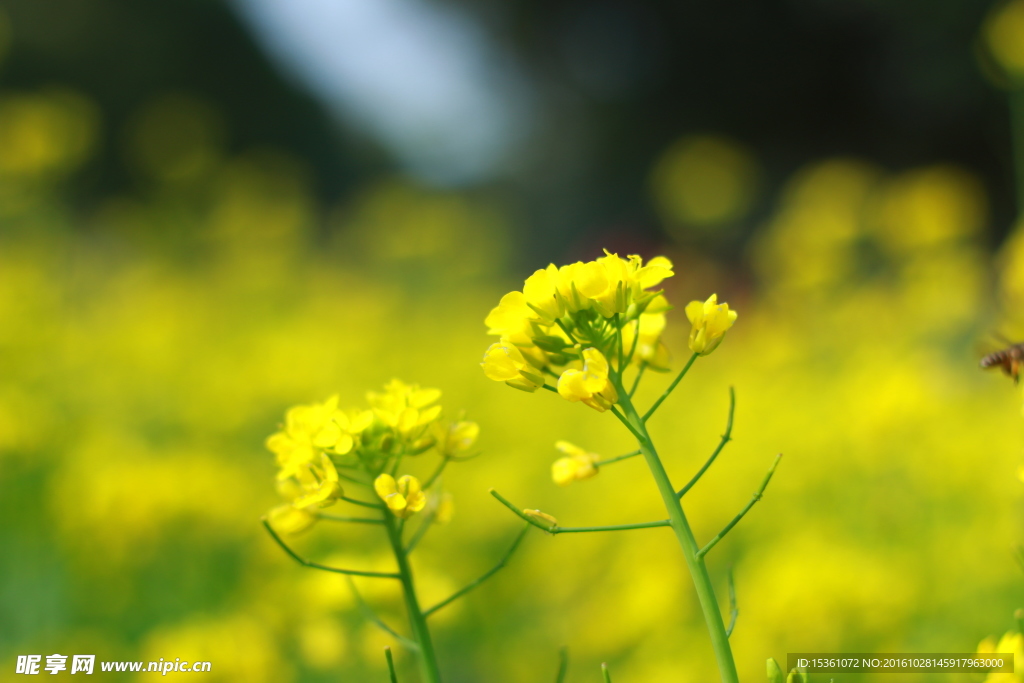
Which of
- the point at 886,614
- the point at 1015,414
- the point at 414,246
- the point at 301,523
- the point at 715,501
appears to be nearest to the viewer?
the point at 301,523

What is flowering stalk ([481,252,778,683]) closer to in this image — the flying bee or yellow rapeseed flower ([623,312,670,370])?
yellow rapeseed flower ([623,312,670,370])

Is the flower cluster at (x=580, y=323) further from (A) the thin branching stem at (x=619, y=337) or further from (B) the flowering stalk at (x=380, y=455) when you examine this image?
(B) the flowering stalk at (x=380, y=455)

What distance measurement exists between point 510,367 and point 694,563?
1.18ft

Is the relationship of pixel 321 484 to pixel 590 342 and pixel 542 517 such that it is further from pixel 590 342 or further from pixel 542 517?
pixel 590 342

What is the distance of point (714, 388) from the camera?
5.31m

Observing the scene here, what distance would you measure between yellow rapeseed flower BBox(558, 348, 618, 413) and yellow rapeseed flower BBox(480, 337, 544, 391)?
75 mm

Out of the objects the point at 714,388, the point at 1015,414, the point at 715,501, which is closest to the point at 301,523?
the point at 715,501

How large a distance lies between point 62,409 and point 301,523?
327cm

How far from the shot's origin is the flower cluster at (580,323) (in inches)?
40.7

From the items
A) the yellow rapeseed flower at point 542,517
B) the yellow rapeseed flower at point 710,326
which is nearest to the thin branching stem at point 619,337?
the yellow rapeseed flower at point 710,326

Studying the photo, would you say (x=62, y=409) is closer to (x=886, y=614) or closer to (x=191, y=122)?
(x=886, y=614)

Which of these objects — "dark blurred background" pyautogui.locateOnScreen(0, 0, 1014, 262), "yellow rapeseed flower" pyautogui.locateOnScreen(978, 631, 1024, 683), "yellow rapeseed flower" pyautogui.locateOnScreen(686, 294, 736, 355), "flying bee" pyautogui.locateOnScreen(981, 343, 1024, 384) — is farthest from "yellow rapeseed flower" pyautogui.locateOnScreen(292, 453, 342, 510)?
"dark blurred background" pyautogui.locateOnScreen(0, 0, 1014, 262)

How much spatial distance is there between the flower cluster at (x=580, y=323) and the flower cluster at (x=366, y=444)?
0.51ft

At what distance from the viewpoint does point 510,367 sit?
3.65 ft
